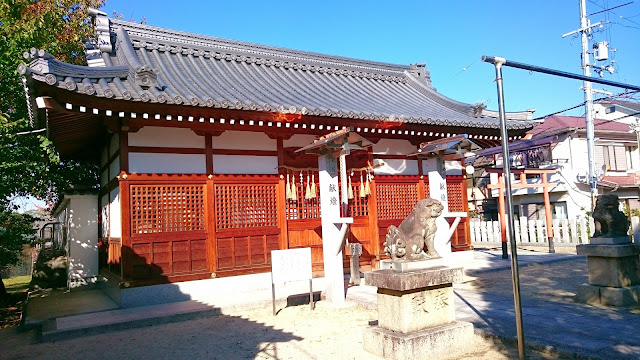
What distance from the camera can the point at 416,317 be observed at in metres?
5.03

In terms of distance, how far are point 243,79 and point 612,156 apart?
2370cm

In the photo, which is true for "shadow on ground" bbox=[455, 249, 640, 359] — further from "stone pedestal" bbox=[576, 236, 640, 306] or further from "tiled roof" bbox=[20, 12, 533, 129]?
"tiled roof" bbox=[20, 12, 533, 129]

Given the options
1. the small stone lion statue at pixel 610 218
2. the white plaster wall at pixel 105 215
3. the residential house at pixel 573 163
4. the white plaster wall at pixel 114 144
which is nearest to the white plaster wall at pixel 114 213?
the white plaster wall at pixel 105 215

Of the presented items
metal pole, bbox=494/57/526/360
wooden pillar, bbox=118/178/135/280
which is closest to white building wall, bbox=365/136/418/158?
wooden pillar, bbox=118/178/135/280

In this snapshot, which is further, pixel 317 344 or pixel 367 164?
pixel 367 164

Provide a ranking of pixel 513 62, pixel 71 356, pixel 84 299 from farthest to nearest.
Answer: pixel 84 299 < pixel 71 356 < pixel 513 62

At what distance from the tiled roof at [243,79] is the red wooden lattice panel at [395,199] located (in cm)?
200

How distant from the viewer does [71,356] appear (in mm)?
5590

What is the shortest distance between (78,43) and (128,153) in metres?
7.37

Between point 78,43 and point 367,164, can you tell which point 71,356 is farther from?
point 78,43

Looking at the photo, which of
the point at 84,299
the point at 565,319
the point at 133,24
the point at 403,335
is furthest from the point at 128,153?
the point at 565,319

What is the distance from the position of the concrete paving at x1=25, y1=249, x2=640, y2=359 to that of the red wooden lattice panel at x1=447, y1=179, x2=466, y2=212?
12.8 feet

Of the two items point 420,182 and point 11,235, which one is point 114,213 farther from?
point 420,182

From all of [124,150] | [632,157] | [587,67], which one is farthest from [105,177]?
[632,157]
